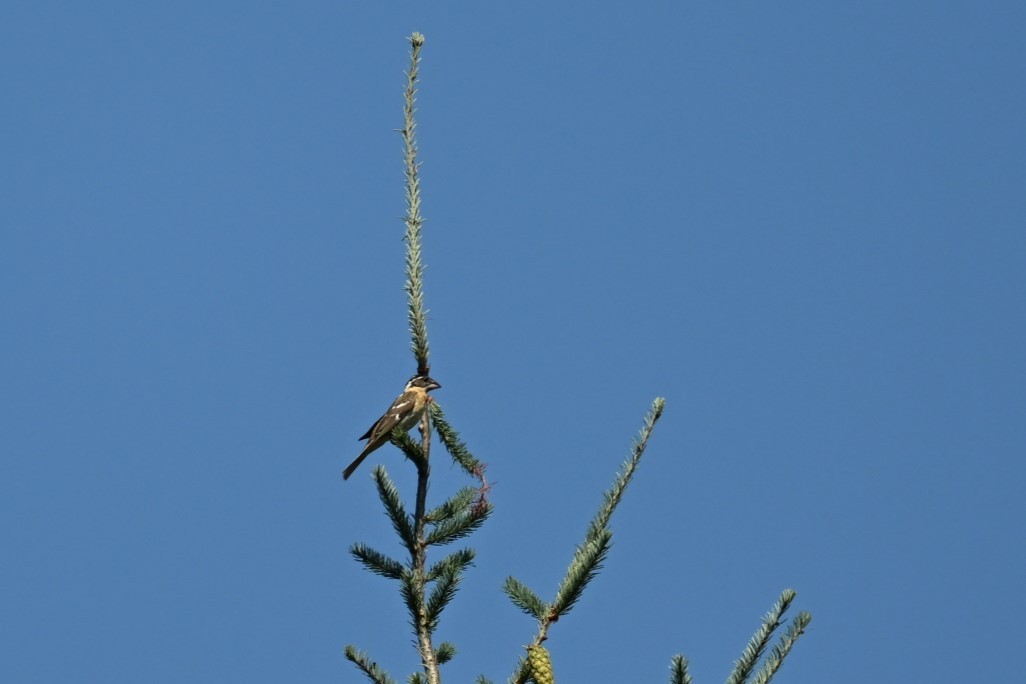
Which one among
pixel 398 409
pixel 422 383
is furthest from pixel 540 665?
pixel 398 409

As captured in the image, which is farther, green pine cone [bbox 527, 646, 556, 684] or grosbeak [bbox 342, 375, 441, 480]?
grosbeak [bbox 342, 375, 441, 480]

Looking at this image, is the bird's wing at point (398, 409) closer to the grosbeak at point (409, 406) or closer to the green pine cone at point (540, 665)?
the grosbeak at point (409, 406)

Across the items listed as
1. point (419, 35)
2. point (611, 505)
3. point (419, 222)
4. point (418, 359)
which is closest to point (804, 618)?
point (611, 505)

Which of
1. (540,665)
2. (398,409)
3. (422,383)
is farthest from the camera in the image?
(398,409)

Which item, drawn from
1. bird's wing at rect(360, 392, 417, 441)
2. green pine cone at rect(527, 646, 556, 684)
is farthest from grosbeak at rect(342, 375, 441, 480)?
green pine cone at rect(527, 646, 556, 684)

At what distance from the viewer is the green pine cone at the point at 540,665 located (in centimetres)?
477

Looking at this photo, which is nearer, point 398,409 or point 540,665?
point 540,665

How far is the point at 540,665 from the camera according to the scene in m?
4.82

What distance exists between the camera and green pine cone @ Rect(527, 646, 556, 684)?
15.7 feet

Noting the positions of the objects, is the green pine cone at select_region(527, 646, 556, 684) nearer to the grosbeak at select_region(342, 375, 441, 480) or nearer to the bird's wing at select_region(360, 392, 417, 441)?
the grosbeak at select_region(342, 375, 441, 480)

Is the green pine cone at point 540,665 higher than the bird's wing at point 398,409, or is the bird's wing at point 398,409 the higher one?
the bird's wing at point 398,409

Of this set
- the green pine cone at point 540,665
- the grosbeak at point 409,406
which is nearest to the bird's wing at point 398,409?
the grosbeak at point 409,406

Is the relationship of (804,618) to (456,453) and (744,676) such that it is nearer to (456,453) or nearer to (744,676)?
(744,676)

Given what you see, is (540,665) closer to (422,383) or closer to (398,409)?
(422,383)
